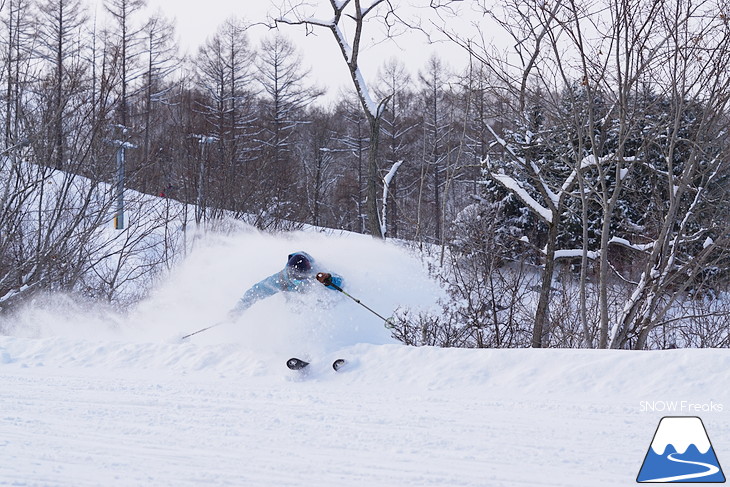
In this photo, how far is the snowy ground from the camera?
136 inches

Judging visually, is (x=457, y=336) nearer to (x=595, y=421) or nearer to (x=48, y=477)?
(x=595, y=421)

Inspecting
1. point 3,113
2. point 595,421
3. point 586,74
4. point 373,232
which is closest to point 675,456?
point 595,421

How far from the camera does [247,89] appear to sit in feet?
114

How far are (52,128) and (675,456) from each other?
10103mm

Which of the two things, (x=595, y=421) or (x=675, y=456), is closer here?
(x=675, y=456)

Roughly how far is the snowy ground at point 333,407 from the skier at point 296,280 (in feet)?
0.43

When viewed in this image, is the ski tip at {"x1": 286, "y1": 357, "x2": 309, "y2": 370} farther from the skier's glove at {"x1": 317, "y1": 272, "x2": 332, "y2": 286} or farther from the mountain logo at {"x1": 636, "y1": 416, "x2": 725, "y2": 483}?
the mountain logo at {"x1": 636, "y1": 416, "x2": 725, "y2": 483}

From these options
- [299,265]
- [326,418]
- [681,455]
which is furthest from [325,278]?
[681,455]

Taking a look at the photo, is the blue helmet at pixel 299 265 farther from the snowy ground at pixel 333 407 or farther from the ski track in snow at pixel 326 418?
the ski track in snow at pixel 326 418

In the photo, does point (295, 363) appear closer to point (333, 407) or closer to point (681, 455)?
point (333, 407)

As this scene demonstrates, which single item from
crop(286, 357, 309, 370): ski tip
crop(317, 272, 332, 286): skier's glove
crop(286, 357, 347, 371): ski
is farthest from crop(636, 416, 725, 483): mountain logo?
crop(317, 272, 332, 286): skier's glove

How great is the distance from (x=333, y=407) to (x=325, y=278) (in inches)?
76.4

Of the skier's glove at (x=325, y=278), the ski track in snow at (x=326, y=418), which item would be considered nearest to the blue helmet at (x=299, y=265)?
the skier's glove at (x=325, y=278)

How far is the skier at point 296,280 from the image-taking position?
635cm
